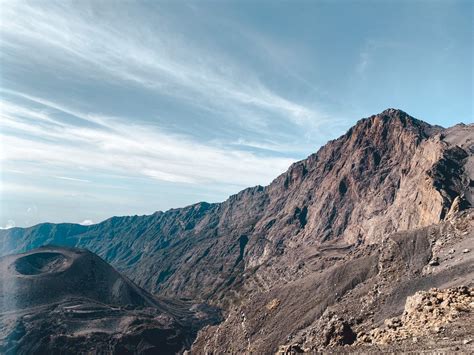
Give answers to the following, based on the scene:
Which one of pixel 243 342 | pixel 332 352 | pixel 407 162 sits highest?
pixel 407 162

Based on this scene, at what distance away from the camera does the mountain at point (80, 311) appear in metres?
107

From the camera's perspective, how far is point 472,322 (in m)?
23.5

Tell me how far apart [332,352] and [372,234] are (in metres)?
127

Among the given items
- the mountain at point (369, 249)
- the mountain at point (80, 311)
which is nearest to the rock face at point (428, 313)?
the mountain at point (369, 249)

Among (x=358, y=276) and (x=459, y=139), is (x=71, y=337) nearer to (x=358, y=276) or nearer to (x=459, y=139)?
(x=358, y=276)

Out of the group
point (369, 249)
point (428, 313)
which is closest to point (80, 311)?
point (369, 249)

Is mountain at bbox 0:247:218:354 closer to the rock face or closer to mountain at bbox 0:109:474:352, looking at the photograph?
mountain at bbox 0:109:474:352

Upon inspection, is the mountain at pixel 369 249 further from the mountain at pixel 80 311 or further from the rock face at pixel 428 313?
the mountain at pixel 80 311

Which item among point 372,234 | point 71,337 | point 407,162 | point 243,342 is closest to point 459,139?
point 407,162

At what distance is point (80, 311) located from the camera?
124 m

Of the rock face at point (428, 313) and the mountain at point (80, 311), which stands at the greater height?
the rock face at point (428, 313)

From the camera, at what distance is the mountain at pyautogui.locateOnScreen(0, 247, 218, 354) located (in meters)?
107

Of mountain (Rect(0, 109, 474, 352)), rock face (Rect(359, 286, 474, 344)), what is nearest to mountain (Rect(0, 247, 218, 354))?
mountain (Rect(0, 109, 474, 352))

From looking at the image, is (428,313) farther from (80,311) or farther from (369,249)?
(80,311)
